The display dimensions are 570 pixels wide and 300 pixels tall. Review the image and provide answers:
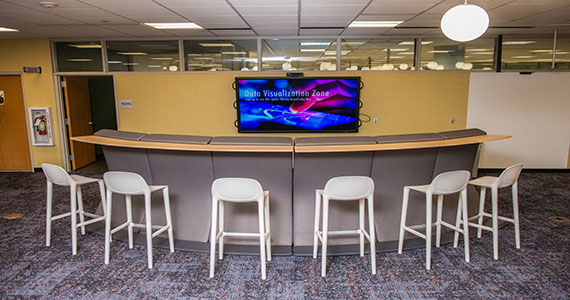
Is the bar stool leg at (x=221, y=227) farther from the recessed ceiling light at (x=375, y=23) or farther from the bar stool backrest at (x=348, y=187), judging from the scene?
the recessed ceiling light at (x=375, y=23)

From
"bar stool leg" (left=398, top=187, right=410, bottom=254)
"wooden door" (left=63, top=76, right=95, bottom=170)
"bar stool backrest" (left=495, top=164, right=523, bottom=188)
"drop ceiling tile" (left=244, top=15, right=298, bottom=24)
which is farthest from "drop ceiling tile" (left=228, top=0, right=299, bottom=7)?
"wooden door" (left=63, top=76, right=95, bottom=170)

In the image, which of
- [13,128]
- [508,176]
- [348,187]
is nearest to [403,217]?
[348,187]

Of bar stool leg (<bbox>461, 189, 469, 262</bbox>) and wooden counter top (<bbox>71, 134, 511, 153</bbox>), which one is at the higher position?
wooden counter top (<bbox>71, 134, 511, 153</bbox>)

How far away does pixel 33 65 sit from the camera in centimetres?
647

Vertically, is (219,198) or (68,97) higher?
(68,97)

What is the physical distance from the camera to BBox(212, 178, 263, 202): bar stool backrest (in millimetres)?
2670

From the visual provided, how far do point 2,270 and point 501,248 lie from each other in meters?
4.74

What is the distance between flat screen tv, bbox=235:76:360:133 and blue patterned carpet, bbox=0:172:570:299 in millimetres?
3335

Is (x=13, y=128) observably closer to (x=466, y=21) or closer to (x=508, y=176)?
(x=466, y=21)

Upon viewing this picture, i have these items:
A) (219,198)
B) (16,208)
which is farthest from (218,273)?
(16,208)

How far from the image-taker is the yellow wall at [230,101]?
20.7 ft

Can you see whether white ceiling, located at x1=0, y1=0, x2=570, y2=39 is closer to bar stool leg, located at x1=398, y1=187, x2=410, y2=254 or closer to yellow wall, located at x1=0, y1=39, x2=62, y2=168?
yellow wall, located at x1=0, y1=39, x2=62, y2=168

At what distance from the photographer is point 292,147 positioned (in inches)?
116

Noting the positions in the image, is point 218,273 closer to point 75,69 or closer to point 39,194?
point 39,194
